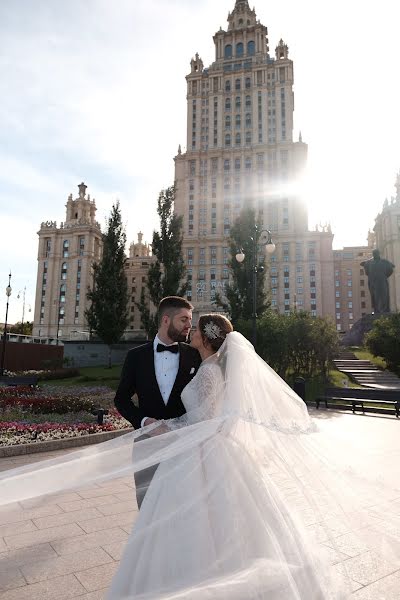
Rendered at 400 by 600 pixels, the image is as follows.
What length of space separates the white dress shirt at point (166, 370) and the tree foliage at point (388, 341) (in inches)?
839

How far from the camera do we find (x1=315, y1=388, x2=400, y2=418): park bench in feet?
44.6

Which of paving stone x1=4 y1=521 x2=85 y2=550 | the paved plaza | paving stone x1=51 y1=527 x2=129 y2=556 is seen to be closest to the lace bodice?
the paved plaza

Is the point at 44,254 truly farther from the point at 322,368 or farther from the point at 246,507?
the point at 246,507

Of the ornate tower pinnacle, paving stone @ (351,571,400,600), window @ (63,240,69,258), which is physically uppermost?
the ornate tower pinnacle

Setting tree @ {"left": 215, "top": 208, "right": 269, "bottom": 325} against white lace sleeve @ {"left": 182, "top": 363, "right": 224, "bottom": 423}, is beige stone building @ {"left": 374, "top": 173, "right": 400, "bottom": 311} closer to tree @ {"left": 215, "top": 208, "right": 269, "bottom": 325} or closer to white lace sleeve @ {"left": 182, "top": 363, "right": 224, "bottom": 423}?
tree @ {"left": 215, "top": 208, "right": 269, "bottom": 325}

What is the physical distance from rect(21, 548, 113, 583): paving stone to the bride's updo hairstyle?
2.12 meters

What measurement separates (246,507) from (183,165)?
9299 cm

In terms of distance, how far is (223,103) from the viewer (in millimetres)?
89812

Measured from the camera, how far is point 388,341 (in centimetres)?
2205

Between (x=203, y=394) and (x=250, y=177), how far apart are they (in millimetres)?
88522

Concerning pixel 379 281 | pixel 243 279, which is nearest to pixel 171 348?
pixel 243 279

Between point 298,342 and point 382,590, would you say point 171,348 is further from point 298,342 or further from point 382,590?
point 298,342

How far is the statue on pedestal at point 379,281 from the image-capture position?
3321 cm

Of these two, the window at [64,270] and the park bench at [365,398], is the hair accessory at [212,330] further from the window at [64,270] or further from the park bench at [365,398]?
the window at [64,270]
